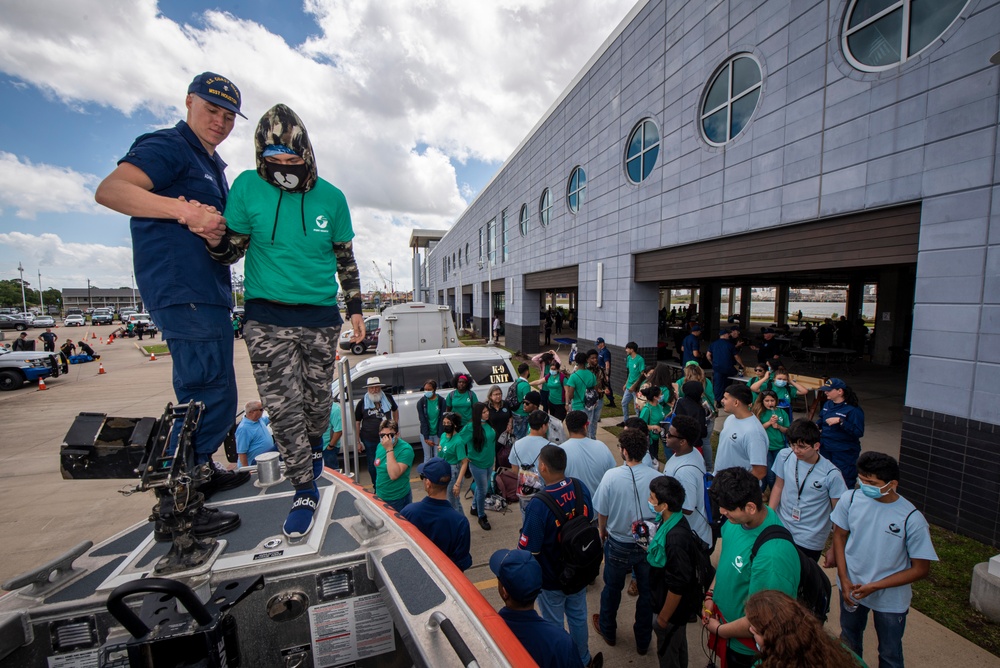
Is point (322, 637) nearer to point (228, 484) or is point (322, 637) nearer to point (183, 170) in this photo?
point (228, 484)

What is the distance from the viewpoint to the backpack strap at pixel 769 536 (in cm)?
251

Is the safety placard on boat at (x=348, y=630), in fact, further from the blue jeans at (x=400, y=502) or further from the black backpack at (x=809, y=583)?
the blue jeans at (x=400, y=502)

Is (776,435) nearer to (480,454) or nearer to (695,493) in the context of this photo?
(695,493)

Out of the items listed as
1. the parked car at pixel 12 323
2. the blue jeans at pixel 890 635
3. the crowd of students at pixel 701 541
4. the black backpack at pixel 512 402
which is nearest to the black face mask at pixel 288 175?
the crowd of students at pixel 701 541

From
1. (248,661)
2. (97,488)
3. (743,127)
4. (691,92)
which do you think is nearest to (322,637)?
(248,661)

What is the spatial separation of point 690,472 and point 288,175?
3.80m

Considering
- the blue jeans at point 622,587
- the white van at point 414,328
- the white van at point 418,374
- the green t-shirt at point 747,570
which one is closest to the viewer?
the green t-shirt at point 747,570

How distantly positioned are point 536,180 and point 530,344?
8030 millimetres

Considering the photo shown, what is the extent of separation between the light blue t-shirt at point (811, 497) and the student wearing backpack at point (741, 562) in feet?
4.36

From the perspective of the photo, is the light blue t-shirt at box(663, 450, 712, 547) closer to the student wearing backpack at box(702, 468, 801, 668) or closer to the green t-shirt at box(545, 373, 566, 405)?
the student wearing backpack at box(702, 468, 801, 668)

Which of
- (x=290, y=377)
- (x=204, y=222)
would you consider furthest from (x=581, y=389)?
(x=204, y=222)

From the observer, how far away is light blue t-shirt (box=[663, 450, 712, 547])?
11.6 ft

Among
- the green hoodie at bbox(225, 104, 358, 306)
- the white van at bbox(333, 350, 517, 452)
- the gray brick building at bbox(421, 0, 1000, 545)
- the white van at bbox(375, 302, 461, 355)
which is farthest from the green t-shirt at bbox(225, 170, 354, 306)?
the white van at bbox(375, 302, 461, 355)

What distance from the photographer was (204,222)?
6.20ft
